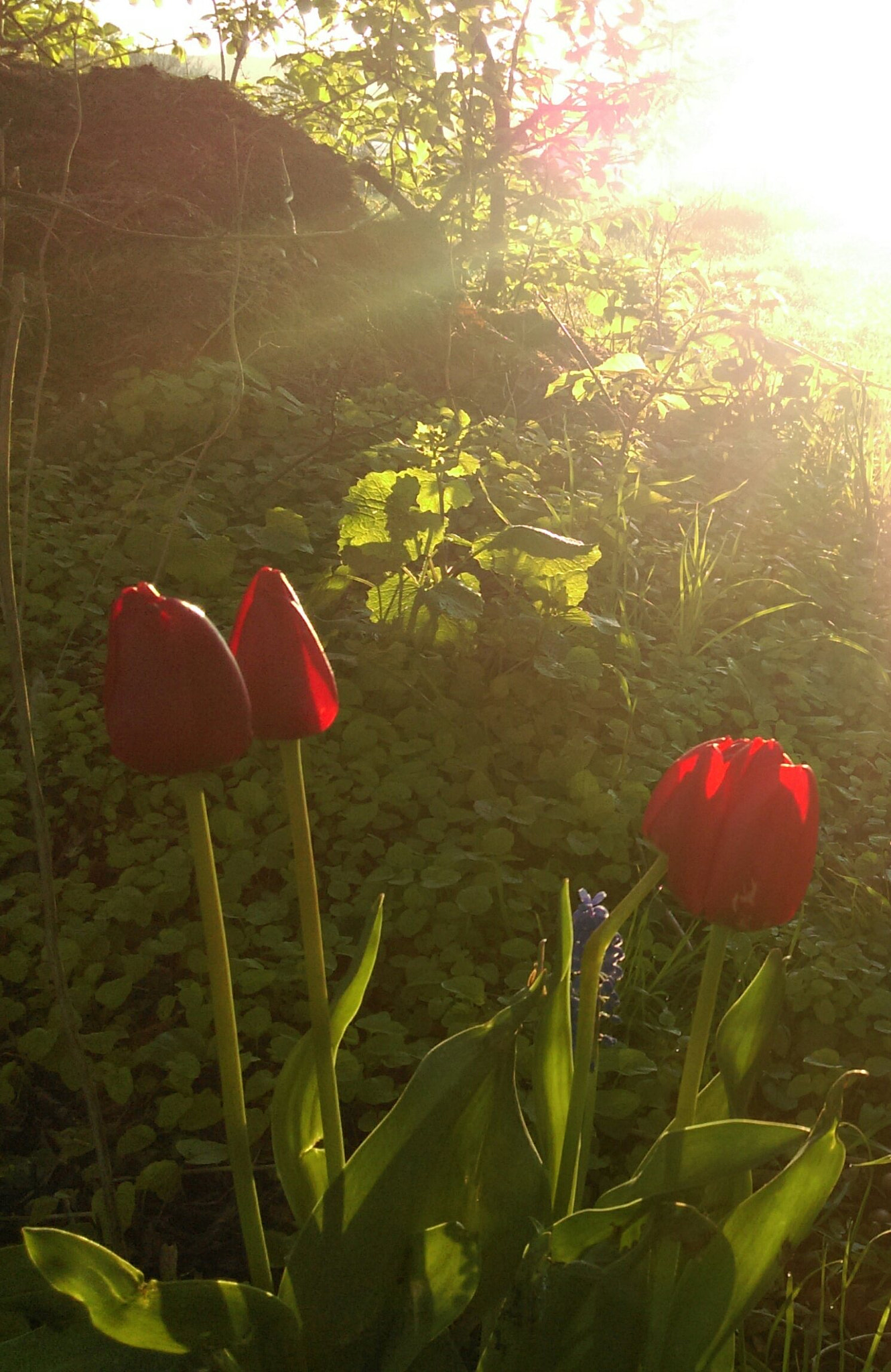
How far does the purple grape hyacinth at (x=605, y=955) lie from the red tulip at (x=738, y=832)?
1.11 ft

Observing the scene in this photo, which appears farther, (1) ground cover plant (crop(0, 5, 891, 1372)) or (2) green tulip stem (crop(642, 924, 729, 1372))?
(1) ground cover plant (crop(0, 5, 891, 1372))

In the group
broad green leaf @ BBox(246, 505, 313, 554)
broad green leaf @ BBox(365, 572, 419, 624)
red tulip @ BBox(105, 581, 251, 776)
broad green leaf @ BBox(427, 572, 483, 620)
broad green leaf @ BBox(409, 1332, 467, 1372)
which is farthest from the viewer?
broad green leaf @ BBox(246, 505, 313, 554)

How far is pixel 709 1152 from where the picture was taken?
83 centimetres

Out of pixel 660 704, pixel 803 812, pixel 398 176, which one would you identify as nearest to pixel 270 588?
pixel 803 812

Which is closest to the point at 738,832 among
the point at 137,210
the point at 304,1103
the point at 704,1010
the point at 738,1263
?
the point at 704,1010

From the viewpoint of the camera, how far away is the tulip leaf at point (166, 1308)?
0.75 metres

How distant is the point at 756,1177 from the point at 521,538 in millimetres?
1279

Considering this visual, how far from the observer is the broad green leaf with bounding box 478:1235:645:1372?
0.80 m

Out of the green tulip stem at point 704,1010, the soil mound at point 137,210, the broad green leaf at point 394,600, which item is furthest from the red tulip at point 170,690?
the soil mound at point 137,210

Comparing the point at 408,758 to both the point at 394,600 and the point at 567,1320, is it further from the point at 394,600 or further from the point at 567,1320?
the point at 567,1320

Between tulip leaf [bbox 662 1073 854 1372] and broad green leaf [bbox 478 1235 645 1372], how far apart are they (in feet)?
0.14

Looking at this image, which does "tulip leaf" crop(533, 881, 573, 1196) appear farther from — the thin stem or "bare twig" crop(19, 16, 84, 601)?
"bare twig" crop(19, 16, 84, 601)

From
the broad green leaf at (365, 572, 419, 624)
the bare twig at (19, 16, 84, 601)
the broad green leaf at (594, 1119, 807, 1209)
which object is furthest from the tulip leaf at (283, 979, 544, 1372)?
the broad green leaf at (365, 572, 419, 624)

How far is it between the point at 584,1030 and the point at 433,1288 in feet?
0.82
